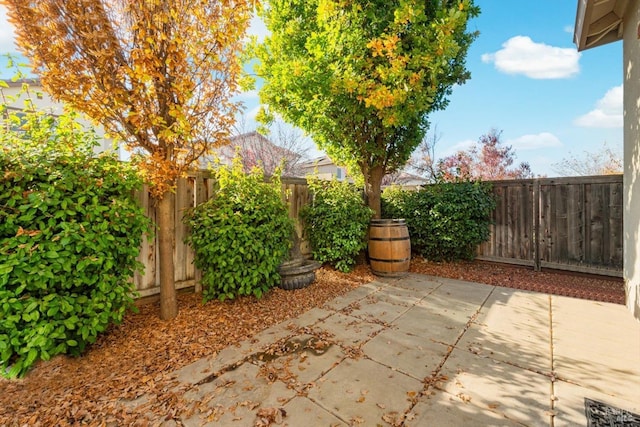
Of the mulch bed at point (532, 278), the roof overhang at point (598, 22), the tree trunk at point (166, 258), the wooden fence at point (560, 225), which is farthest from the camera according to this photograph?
the wooden fence at point (560, 225)

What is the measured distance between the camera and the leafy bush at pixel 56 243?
182cm

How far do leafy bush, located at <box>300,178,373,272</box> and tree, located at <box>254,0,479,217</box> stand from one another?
82cm

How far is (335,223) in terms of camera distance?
4.55 meters

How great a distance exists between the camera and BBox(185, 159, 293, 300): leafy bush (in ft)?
10.0

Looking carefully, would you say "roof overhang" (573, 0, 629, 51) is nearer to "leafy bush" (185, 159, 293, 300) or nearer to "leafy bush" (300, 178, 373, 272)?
"leafy bush" (300, 178, 373, 272)

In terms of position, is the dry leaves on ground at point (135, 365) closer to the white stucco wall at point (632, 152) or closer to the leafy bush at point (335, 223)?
the leafy bush at point (335, 223)

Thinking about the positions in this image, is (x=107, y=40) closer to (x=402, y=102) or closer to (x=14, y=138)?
(x=14, y=138)

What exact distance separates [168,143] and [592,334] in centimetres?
434

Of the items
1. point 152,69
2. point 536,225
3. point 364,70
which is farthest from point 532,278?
point 152,69

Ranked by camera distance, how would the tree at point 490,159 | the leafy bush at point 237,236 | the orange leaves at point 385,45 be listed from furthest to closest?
1. the tree at point 490,159
2. the orange leaves at point 385,45
3. the leafy bush at point 237,236

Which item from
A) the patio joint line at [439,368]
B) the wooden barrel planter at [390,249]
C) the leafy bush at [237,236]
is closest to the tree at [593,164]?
the wooden barrel planter at [390,249]

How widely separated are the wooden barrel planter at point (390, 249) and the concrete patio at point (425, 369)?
123 centimetres

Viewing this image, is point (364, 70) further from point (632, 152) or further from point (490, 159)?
point (490, 159)

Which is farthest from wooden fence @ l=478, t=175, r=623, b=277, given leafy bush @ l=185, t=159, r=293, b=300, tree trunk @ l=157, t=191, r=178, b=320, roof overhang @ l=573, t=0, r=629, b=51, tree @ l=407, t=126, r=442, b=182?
tree @ l=407, t=126, r=442, b=182
